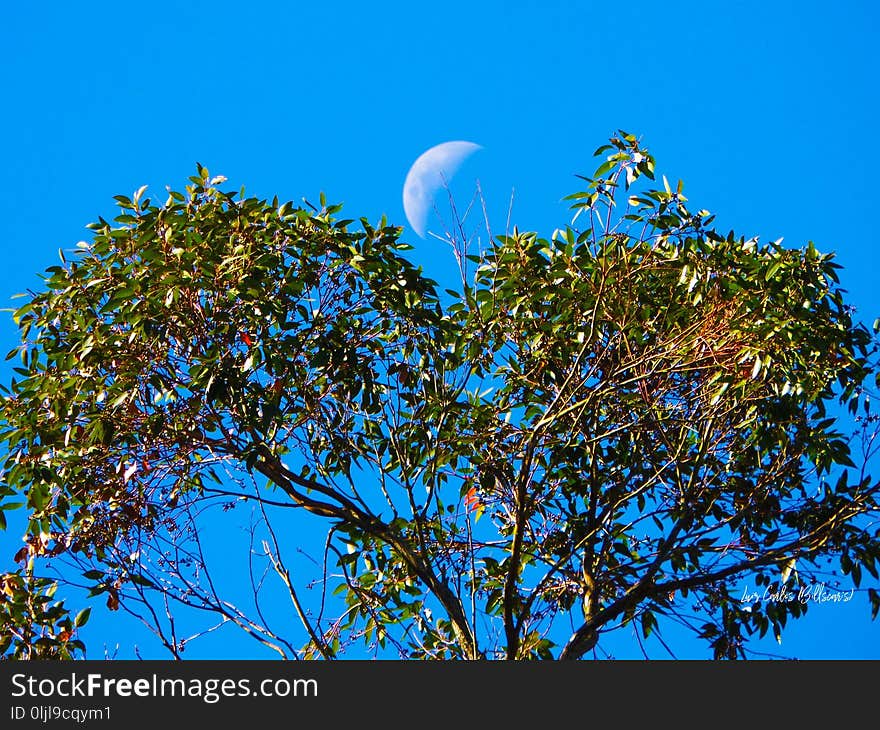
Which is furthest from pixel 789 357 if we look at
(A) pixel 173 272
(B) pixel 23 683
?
(B) pixel 23 683

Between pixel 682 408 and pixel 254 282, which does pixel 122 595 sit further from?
pixel 682 408

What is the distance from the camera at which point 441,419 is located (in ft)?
18.2

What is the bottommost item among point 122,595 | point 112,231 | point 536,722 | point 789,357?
point 536,722

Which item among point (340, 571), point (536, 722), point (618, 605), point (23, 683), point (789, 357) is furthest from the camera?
point (340, 571)

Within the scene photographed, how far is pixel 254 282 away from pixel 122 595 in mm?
1606

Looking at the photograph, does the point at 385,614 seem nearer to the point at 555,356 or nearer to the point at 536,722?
the point at 555,356

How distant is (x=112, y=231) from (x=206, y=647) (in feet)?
8.30

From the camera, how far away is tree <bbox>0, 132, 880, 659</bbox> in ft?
17.5

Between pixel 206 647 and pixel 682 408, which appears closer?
pixel 682 408

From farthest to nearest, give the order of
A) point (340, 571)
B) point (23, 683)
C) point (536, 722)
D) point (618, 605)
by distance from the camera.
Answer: point (340, 571), point (618, 605), point (23, 683), point (536, 722)

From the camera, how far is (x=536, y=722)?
14.2ft

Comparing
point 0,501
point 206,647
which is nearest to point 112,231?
point 0,501

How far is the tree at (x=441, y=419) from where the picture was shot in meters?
5.33

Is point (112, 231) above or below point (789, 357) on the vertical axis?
above
